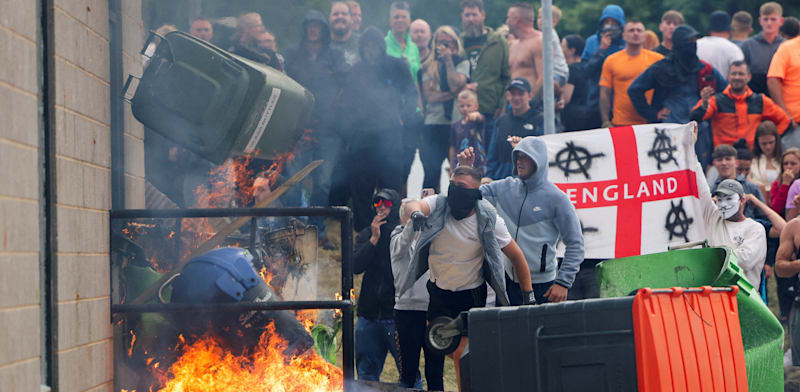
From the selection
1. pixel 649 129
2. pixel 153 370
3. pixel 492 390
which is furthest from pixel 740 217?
pixel 153 370

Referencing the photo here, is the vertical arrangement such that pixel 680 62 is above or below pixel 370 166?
above

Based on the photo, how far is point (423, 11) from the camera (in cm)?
1309

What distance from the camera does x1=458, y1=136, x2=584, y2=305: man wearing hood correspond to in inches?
272

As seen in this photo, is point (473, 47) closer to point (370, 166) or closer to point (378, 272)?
point (370, 166)

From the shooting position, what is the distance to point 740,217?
26.7ft

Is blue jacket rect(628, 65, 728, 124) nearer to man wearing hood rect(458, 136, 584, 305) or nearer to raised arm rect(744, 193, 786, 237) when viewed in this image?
raised arm rect(744, 193, 786, 237)

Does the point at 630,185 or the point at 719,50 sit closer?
the point at 630,185

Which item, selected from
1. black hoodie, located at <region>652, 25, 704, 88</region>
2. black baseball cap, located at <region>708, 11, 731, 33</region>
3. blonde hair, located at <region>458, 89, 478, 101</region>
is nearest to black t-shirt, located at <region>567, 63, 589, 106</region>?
black hoodie, located at <region>652, 25, 704, 88</region>

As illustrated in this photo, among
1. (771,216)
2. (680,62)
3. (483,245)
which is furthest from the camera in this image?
(680,62)

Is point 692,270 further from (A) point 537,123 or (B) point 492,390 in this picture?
(A) point 537,123

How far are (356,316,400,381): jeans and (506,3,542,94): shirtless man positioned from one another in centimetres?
361

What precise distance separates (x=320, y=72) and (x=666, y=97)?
359 cm

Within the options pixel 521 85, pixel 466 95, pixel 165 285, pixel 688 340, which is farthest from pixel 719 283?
pixel 466 95

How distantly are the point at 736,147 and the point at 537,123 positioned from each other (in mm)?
2009
